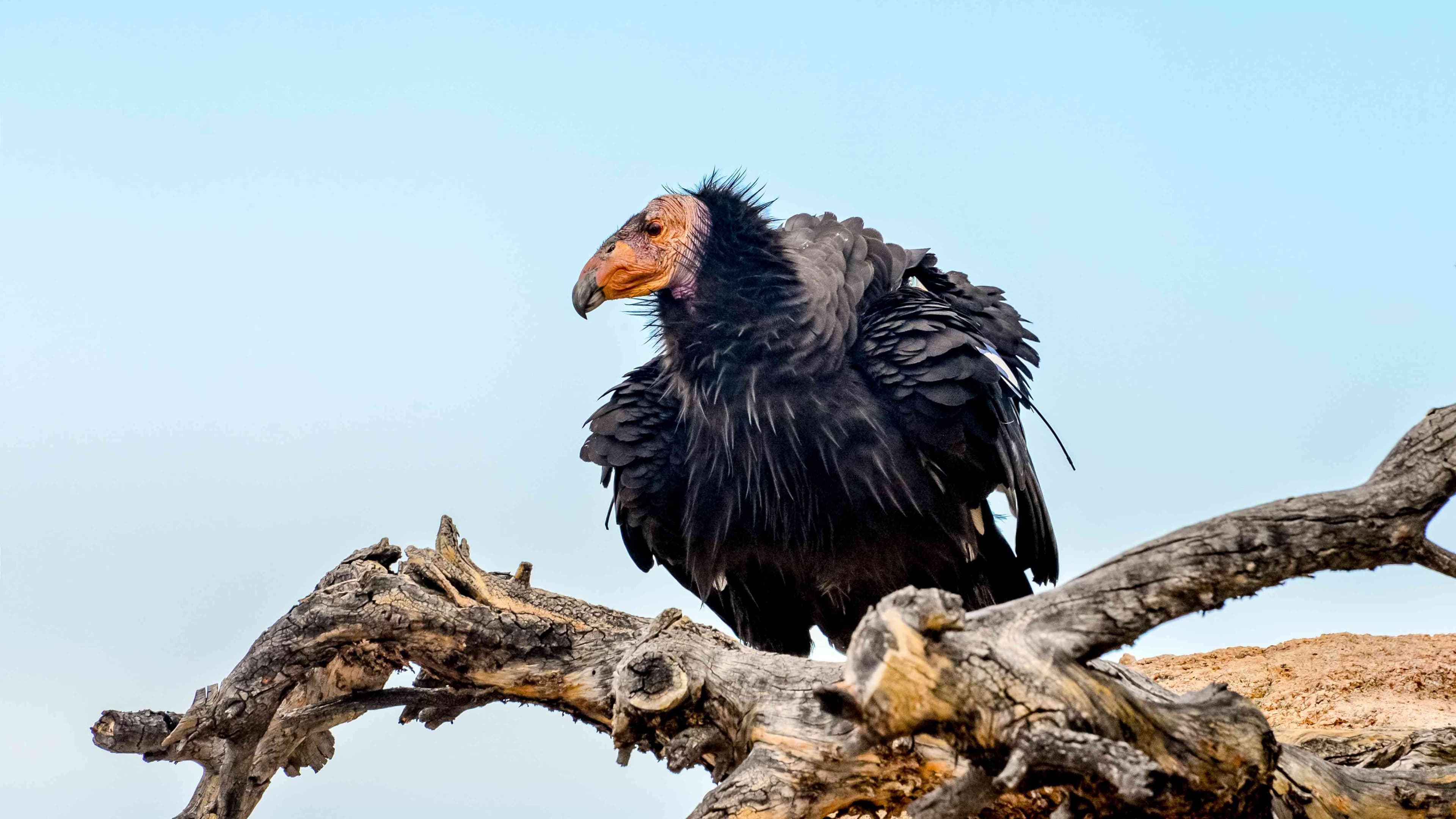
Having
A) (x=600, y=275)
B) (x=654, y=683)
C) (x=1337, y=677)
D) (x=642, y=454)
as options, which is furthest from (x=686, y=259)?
(x=1337, y=677)

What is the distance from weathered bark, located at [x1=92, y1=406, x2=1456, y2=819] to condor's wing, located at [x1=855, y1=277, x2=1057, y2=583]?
4.02ft

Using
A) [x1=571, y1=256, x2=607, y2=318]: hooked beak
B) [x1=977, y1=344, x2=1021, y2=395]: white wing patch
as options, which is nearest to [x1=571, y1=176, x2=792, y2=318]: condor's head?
[x1=571, y1=256, x2=607, y2=318]: hooked beak

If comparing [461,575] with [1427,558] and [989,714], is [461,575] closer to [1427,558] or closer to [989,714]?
[989,714]

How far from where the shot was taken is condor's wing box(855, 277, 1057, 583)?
14.4ft

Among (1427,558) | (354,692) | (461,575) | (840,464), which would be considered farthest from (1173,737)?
(354,692)

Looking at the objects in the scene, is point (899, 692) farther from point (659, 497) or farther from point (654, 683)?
point (659, 497)

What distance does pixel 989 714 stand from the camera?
264cm

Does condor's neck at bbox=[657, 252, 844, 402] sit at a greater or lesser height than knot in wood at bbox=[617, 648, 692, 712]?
greater

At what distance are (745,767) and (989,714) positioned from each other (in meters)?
0.85

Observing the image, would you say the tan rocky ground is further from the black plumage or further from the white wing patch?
the white wing patch

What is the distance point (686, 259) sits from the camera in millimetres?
4840

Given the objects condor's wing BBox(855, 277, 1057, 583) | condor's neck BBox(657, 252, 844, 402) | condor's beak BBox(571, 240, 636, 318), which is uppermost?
condor's beak BBox(571, 240, 636, 318)

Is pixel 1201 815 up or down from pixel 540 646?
down

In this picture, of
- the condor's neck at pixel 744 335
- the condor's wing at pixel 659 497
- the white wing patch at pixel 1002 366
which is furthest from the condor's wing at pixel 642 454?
the white wing patch at pixel 1002 366
